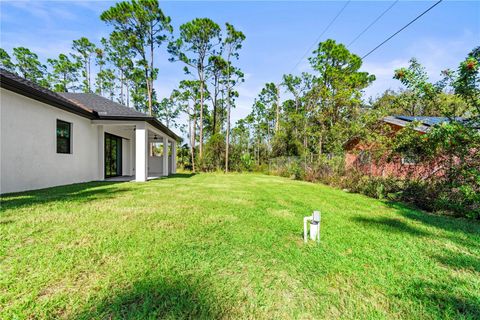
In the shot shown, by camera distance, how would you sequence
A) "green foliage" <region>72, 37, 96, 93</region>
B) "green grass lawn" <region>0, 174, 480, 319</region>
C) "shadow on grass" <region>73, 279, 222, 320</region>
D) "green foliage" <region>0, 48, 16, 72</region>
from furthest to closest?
"green foliage" <region>72, 37, 96, 93</region>
"green foliage" <region>0, 48, 16, 72</region>
"green grass lawn" <region>0, 174, 480, 319</region>
"shadow on grass" <region>73, 279, 222, 320</region>

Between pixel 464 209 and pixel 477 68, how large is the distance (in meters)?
2.84

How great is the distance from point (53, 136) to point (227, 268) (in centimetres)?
812

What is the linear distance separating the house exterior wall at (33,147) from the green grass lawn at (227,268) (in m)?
2.77

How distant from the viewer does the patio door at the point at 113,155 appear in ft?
36.9

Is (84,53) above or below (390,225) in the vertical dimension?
above

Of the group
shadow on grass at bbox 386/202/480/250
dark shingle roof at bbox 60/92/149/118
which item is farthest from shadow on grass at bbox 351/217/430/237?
dark shingle roof at bbox 60/92/149/118

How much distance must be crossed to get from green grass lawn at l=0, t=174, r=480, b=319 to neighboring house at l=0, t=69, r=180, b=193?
116 inches

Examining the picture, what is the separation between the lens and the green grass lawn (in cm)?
156

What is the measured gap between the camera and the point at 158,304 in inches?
61.5

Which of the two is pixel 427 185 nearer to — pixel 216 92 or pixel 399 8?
pixel 399 8

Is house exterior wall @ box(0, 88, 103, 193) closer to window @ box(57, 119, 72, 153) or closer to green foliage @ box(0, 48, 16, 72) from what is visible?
window @ box(57, 119, 72, 153)

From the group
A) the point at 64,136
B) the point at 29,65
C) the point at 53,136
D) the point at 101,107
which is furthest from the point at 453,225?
the point at 29,65

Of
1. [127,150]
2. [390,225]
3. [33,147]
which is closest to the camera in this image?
[390,225]

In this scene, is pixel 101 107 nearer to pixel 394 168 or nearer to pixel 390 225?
pixel 390 225
